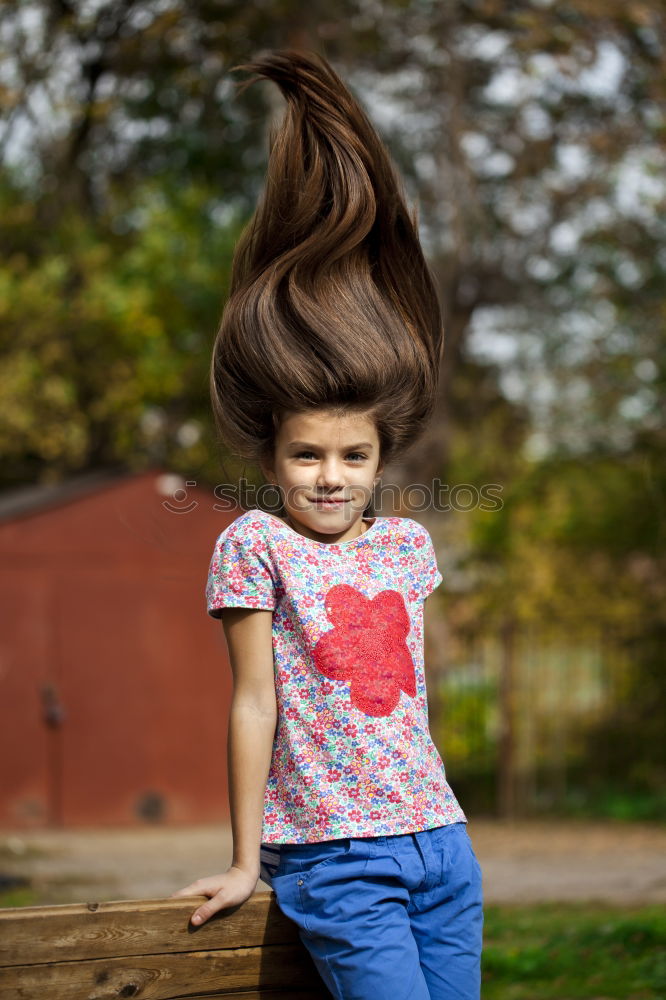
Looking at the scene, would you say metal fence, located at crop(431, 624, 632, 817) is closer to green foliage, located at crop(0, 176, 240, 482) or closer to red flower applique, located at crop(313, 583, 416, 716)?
green foliage, located at crop(0, 176, 240, 482)

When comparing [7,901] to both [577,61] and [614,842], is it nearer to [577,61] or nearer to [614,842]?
[614,842]

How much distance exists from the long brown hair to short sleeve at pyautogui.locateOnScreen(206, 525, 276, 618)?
0.93ft

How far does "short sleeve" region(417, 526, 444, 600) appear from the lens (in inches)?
93.5

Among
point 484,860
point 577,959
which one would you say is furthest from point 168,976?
point 484,860

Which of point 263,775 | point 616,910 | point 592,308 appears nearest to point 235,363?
point 263,775

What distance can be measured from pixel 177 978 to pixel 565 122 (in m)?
13.3

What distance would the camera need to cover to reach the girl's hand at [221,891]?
198cm

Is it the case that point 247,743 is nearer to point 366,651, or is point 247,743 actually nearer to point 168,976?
point 366,651

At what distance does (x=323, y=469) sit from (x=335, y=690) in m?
0.44

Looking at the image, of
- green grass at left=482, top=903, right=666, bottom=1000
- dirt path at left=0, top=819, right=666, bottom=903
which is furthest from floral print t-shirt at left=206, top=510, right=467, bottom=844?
dirt path at left=0, top=819, right=666, bottom=903

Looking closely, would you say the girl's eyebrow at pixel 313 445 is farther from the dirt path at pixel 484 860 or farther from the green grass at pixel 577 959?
the dirt path at pixel 484 860

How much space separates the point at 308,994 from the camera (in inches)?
83.7

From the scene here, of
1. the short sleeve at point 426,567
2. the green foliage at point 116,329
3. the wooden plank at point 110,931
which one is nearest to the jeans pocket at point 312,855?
the wooden plank at point 110,931

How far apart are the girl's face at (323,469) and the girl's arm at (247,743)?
24 centimetres
